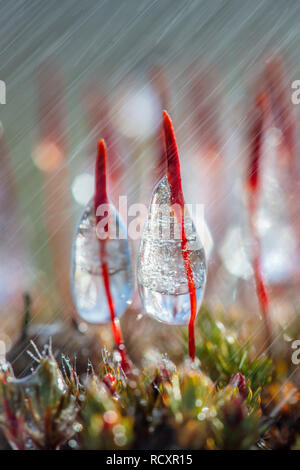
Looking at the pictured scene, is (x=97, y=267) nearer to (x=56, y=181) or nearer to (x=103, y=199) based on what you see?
(x=103, y=199)

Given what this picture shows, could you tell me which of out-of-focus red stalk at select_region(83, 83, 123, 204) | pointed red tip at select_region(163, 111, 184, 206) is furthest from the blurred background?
pointed red tip at select_region(163, 111, 184, 206)

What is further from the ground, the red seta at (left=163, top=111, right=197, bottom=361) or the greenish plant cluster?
the red seta at (left=163, top=111, right=197, bottom=361)

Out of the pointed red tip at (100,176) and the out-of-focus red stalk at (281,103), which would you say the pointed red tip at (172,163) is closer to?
the pointed red tip at (100,176)

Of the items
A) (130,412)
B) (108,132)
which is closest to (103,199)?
(130,412)

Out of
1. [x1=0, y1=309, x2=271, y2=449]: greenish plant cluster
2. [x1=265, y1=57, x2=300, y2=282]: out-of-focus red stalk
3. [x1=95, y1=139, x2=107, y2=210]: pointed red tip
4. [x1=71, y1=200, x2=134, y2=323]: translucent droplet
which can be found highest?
[x1=265, y1=57, x2=300, y2=282]: out-of-focus red stalk

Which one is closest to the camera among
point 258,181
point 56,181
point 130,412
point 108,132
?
point 130,412

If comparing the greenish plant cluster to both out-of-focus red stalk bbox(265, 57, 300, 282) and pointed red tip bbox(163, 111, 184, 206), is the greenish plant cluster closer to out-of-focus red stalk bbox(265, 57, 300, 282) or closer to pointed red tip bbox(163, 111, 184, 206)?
pointed red tip bbox(163, 111, 184, 206)

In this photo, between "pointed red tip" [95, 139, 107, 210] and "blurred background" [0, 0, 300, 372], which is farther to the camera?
"blurred background" [0, 0, 300, 372]

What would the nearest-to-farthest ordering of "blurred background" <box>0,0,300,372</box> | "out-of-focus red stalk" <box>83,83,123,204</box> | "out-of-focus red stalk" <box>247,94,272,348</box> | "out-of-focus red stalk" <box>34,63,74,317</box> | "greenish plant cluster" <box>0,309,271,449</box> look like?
1. "greenish plant cluster" <box>0,309,271,449</box>
2. "out-of-focus red stalk" <box>247,94,272,348</box>
3. "blurred background" <box>0,0,300,372</box>
4. "out-of-focus red stalk" <box>83,83,123,204</box>
5. "out-of-focus red stalk" <box>34,63,74,317</box>
